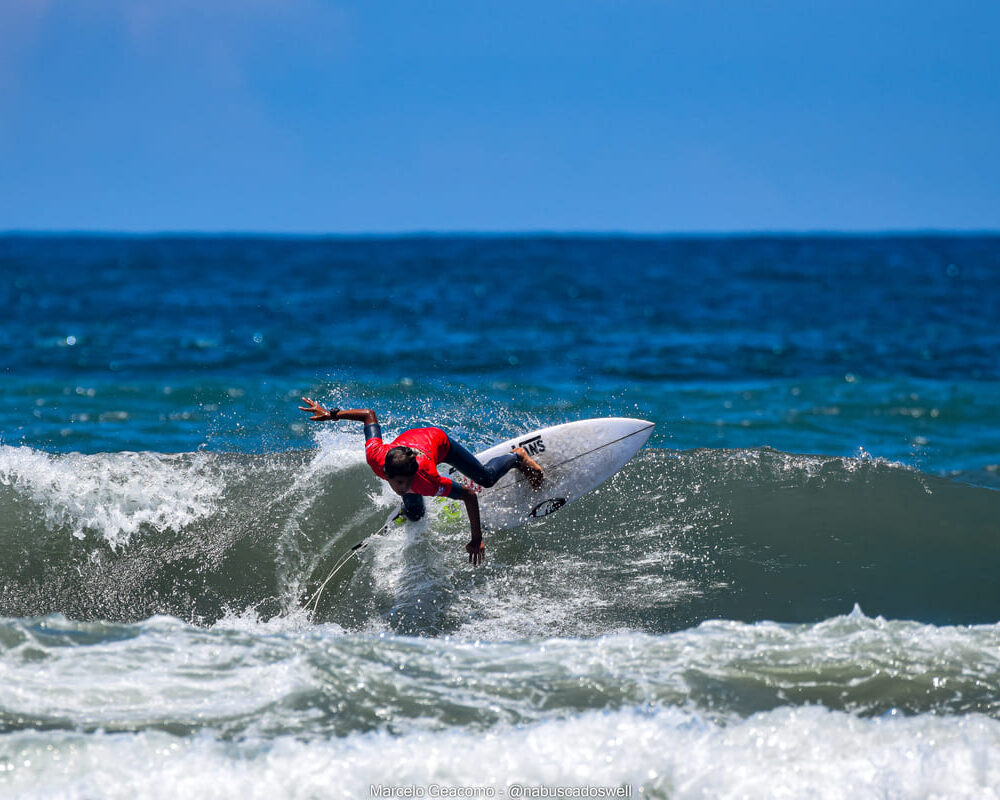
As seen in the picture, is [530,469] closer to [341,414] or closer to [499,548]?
[499,548]

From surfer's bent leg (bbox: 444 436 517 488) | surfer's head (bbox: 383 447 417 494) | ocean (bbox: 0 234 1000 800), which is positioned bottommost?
ocean (bbox: 0 234 1000 800)

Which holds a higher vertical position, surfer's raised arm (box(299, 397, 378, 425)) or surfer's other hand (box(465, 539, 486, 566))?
surfer's raised arm (box(299, 397, 378, 425))

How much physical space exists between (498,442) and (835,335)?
15714mm

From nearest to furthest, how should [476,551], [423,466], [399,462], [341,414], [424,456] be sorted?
[399,462] → [423,466] → [424,456] → [476,551] → [341,414]

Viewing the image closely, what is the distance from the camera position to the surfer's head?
593 cm

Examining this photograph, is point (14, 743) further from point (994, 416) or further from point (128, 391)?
point (994, 416)

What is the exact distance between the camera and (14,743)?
4551 mm

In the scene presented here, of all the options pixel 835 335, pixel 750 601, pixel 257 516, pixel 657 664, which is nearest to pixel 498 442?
pixel 257 516

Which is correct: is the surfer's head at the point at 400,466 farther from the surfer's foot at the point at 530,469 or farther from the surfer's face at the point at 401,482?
the surfer's foot at the point at 530,469

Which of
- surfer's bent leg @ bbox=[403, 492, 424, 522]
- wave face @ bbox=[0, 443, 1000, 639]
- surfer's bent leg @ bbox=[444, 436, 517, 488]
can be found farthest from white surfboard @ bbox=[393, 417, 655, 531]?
surfer's bent leg @ bbox=[403, 492, 424, 522]

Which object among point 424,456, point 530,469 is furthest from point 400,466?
point 530,469

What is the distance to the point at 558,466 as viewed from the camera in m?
8.01

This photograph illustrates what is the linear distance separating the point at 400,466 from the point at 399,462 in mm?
29

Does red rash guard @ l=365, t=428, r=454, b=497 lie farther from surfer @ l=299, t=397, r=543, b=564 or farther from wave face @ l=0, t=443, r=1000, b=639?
wave face @ l=0, t=443, r=1000, b=639
